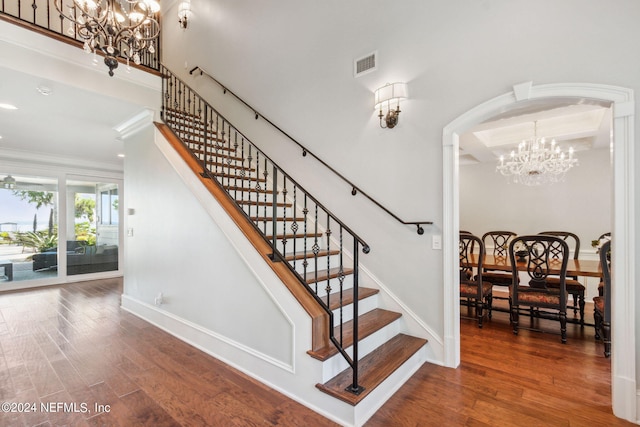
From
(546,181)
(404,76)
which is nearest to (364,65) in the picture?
(404,76)

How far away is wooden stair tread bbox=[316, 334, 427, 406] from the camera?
1.99 meters

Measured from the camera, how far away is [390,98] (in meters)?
2.94

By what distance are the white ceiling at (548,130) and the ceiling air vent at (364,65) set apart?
2.00 m

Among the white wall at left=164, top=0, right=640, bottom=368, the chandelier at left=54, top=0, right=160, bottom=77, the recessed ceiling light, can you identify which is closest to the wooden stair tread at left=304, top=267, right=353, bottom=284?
the white wall at left=164, top=0, right=640, bottom=368

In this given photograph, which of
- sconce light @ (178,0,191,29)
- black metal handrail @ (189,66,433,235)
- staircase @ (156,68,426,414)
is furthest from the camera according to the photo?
sconce light @ (178,0,191,29)

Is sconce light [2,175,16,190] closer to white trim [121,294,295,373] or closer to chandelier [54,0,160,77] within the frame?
white trim [121,294,295,373]

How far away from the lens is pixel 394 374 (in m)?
2.32

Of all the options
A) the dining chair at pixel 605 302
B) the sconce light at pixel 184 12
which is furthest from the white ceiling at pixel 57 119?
the dining chair at pixel 605 302

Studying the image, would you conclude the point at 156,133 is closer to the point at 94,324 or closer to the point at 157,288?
the point at 157,288

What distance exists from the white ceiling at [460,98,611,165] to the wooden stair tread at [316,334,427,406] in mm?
3196

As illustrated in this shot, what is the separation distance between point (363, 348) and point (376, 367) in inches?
7.7

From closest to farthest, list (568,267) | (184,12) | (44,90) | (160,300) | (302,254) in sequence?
(302,254) → (44,90) → (568,267) → (160,300) → (184,12)

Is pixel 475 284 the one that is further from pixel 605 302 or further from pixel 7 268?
pixel 7 268

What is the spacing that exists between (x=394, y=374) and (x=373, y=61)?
3.03m
